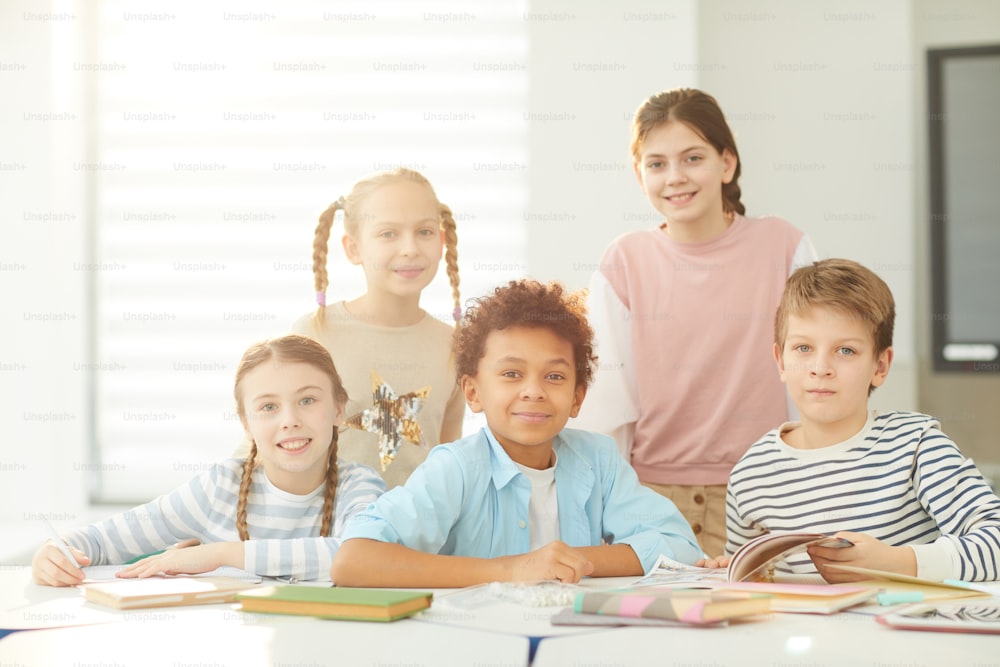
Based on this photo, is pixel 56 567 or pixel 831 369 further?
pixel 831 369

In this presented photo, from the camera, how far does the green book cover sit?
127 centimetres

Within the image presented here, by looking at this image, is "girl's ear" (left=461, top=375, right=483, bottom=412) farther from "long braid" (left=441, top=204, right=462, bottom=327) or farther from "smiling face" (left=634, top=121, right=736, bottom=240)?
"smiling face" (left=634, top=121, right=736, bottom=240)

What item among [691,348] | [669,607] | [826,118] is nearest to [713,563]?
[669,607]

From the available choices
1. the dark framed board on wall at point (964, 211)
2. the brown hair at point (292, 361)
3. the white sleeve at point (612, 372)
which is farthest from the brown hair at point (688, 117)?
the dark framed board on wall at point (964, 211)

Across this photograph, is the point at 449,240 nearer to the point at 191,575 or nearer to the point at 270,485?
the point at 270,485

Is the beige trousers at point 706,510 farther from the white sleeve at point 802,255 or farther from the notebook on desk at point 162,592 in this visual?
the notebook on desk at point 162,592

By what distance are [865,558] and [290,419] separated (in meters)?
1.07

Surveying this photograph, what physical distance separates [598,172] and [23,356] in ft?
7.12

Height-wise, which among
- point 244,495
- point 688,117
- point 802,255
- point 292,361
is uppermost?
point 688,117

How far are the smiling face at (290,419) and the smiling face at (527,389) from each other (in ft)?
1.10

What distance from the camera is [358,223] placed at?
2457 mm

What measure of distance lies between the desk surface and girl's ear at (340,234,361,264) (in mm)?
1265

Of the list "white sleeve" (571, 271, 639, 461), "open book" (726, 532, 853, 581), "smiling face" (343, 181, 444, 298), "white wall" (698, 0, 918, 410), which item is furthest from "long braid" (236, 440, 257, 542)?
"white wall" (698, 0, 918, 410)

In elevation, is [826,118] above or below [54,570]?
above
